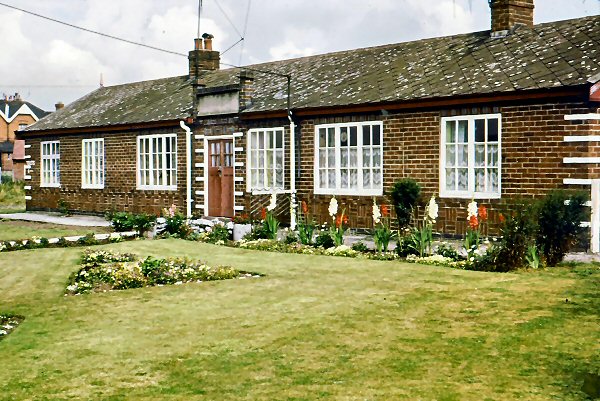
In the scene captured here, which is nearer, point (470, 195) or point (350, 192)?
point (470, 195)

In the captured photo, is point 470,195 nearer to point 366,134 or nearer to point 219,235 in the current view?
point 366,134

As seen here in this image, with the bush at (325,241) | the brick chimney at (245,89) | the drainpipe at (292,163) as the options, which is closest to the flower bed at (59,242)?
the drainpipe at (292,163)

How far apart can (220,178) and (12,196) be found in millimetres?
21597

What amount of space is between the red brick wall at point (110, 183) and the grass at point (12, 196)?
4133 mm

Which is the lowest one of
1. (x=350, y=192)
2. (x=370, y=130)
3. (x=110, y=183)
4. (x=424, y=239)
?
(x=424, y=239)

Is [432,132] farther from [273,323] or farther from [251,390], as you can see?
[251,390]

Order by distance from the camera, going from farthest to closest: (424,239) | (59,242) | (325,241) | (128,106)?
(128,106), (59,242), (325,241), (424,239)

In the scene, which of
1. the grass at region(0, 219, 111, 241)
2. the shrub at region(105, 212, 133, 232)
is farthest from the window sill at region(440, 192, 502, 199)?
the grass at region(0, 219, 111, 241)

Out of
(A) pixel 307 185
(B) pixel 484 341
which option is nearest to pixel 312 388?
(B) pixel 484 341

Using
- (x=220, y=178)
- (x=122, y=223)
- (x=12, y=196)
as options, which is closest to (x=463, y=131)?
(x=220, y=178)

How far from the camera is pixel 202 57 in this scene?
92.8ft

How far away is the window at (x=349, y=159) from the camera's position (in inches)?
722

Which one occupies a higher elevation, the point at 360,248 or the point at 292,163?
the point at 292,163

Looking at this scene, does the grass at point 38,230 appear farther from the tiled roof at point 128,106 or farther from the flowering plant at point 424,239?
the flowering plant at point 424,239
